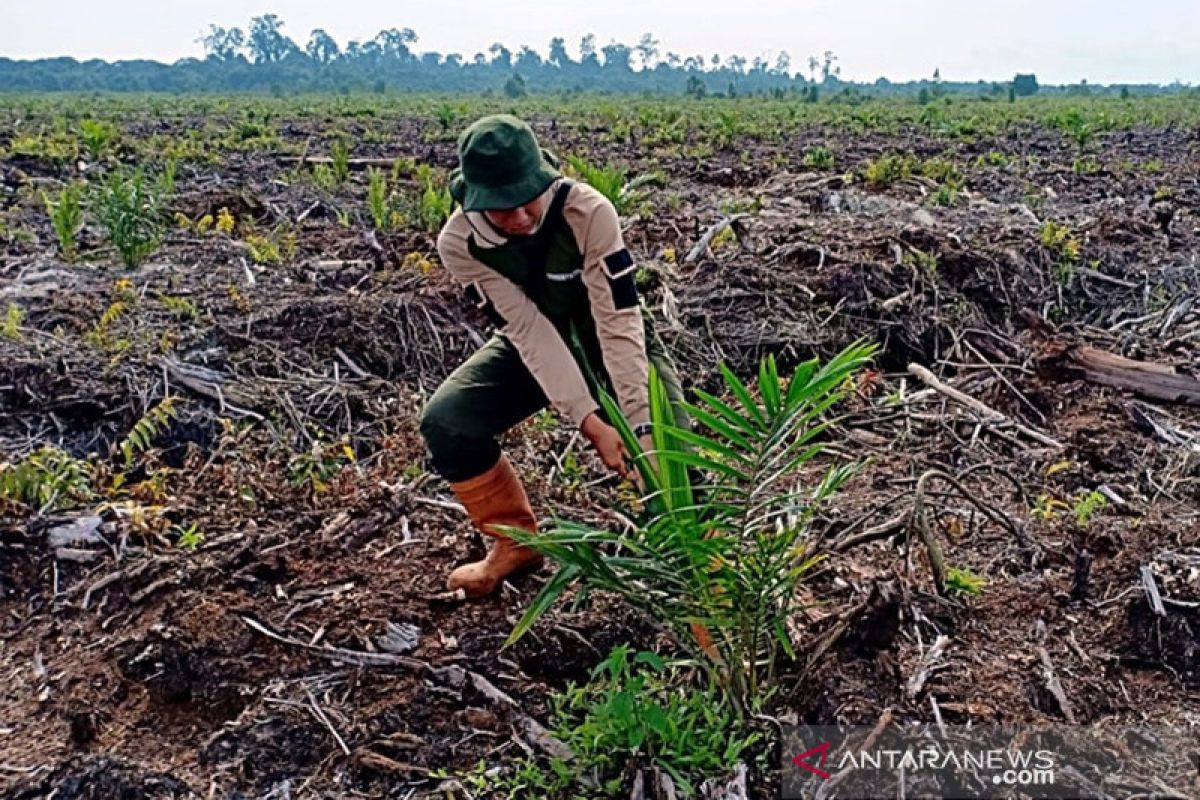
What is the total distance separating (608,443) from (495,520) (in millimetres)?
610

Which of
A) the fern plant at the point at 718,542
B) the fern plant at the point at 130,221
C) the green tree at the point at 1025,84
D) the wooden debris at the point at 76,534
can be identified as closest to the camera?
A: the fern plant at the point at 718,542

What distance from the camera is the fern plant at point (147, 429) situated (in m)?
4.27

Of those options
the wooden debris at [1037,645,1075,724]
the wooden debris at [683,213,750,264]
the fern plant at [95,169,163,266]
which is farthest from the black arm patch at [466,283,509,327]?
the fern plant at [95,169,163,266]

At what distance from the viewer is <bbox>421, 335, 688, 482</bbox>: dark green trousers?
10.5ft

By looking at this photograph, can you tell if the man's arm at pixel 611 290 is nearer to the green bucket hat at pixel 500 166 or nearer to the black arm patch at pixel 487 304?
the green bucket hat at pixel 500 166

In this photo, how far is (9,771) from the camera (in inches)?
104

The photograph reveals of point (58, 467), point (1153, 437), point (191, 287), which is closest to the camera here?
point (58, 467)

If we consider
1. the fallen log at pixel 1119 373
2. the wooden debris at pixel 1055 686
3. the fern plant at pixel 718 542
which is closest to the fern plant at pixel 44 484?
the fern plant at pixel 718 542

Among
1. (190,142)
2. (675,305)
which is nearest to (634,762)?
(675,305)

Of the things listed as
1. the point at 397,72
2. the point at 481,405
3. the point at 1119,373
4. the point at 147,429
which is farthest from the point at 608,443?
the point at 397,72

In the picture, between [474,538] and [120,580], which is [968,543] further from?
[120,580]

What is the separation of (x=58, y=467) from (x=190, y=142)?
460 inches

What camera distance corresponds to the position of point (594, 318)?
10.1ft

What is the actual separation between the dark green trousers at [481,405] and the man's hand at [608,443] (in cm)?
19
